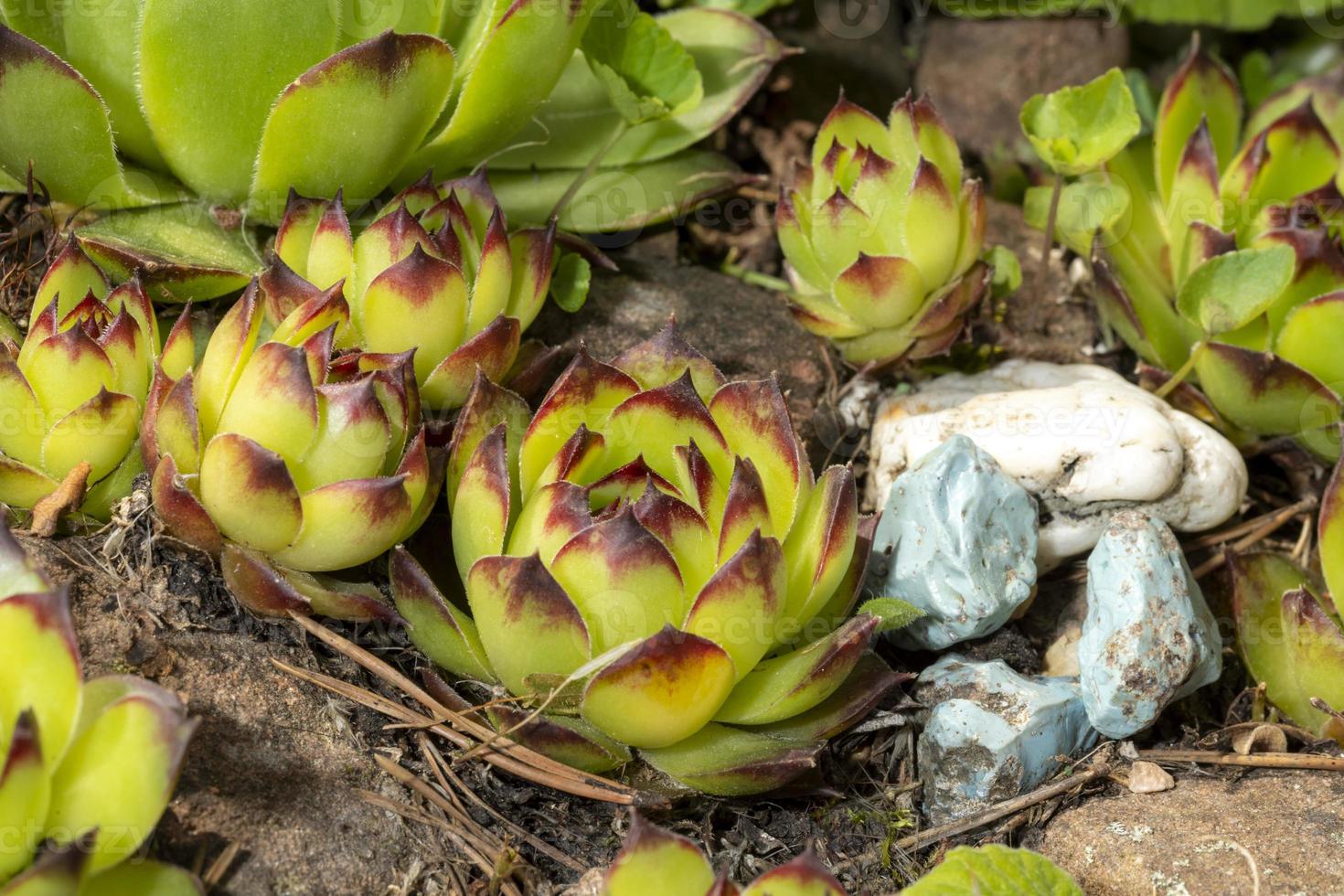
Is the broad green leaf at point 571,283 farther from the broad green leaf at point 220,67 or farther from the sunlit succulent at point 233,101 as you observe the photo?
the broad green leaf at point 220,67

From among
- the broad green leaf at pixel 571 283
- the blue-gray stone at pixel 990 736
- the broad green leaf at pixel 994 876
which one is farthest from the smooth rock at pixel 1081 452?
the broad green leaf at pixel 994 876

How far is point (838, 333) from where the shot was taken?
6.28ft

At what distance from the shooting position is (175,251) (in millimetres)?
1647

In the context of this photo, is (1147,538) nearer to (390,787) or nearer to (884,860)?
(884,860)

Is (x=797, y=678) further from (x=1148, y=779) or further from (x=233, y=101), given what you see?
(x=233, y=101)

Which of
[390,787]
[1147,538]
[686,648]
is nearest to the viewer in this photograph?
[686,648]

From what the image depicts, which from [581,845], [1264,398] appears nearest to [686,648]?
[581,845]

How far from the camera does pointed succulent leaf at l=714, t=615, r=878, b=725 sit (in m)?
1.31

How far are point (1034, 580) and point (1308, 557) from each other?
57 centimetres

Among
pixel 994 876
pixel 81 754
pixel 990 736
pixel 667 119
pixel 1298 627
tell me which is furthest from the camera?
pixel 667 119

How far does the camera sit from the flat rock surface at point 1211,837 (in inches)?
53.7

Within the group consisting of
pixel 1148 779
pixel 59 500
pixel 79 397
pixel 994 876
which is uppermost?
pixel 79 397

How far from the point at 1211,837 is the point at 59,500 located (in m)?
1.40

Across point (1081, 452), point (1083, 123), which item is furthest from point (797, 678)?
point (1083, 123)
